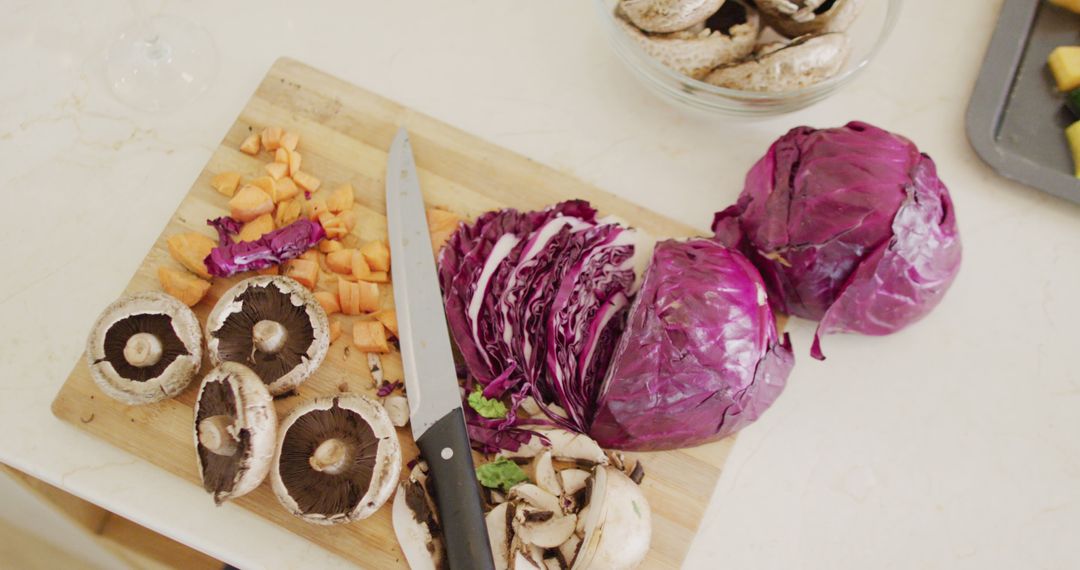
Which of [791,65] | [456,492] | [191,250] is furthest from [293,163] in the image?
[791,65]

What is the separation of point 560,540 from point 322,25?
4.30ft

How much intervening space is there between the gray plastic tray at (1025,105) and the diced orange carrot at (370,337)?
1.40 meters

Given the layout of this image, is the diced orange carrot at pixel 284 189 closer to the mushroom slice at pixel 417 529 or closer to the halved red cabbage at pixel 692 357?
the mushroom slice at pixel 417 529

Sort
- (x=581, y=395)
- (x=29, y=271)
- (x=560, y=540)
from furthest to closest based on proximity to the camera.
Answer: (x=29, y=271), (x=581, y=395), (x=560, y=540)

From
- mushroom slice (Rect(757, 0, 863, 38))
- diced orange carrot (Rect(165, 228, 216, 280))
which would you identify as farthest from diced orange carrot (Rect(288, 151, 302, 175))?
mushroom slice (Rect(757, 0, 863, 38))

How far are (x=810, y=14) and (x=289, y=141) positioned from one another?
1102mm

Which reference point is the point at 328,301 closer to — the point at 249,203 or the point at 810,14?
the point at 249,203

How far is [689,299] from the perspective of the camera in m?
1.42

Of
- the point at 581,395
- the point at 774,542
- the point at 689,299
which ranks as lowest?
the point at 774,542

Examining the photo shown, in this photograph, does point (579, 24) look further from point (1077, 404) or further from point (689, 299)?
point (1077, 404)

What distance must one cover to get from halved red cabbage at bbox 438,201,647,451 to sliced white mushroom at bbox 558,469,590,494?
9cm

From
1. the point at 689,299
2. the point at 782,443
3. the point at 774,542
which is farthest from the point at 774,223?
the point at 774,542

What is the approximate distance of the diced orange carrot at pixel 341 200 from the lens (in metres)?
1.65

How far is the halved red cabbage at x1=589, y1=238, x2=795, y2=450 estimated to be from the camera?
1.40 metres
